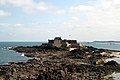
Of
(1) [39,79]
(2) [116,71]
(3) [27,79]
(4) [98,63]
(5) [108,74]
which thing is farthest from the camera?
(4) [98,63]

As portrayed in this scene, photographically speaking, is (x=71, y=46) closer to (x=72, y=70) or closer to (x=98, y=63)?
(x=98, y=63)

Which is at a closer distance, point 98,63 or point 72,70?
point 72,70

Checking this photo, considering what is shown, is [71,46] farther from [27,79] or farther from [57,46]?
[27,79]

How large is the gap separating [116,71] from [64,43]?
6278 cm

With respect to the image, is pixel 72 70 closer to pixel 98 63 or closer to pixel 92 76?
pixel 92 76

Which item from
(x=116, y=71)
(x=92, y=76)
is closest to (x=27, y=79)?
(x=92, y=76)

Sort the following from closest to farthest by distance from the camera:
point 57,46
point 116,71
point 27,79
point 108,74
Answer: point 27,79 → point 108,74 → point 116,71 → point 57,46

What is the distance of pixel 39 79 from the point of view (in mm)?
35812

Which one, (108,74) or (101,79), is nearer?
(101,79)

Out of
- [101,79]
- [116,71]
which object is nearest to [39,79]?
[101,79]

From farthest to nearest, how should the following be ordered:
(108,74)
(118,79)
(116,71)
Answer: (116,71) < (108,74) < (118,79)

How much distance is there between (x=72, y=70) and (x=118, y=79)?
8799 mm

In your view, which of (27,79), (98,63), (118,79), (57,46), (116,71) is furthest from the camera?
Result: (57,46)

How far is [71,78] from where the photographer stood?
37781 millimetres
